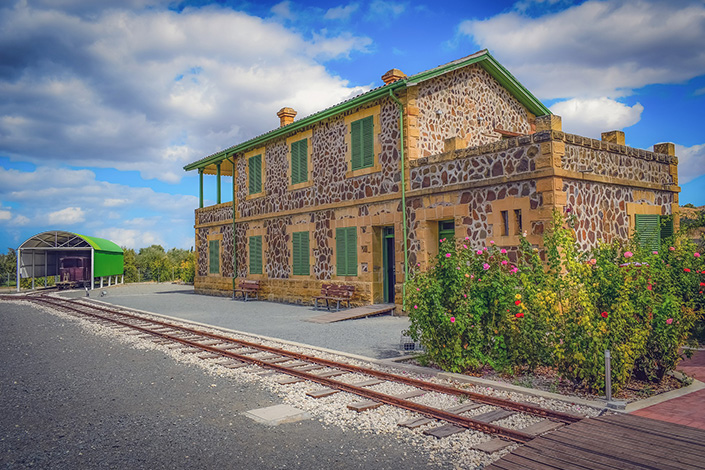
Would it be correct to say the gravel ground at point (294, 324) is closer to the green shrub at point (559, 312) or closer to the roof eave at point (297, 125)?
the green shrub at point (559, 312)

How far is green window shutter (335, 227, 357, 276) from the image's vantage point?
15.2 metres

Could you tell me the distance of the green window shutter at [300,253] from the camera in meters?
17.2

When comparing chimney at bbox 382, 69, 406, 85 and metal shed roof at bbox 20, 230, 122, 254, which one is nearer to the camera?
chimney at bbox 382, 69, 406, 85

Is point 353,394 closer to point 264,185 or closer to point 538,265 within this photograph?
point 538,265

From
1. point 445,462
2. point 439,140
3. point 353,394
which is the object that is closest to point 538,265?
point 353,394

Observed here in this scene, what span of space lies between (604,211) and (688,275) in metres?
3.74

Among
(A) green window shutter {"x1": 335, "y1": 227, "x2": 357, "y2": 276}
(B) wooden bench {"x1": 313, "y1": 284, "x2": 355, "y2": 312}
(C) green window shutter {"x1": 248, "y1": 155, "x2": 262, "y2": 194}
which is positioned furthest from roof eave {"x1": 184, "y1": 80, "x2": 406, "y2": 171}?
(B) wooden bench {"x1": 313, "y1": 284, "x2": 355, "y2": 312}

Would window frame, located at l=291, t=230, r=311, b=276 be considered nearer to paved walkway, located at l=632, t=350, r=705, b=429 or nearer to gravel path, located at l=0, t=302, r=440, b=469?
gravel path, located at l=0, t=302, r=440, b=469

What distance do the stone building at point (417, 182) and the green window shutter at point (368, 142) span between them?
42 millimetres

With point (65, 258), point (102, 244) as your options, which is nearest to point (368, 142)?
point (102, 244)

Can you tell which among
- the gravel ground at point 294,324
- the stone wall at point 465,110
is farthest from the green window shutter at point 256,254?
the stone wall at point 465,110

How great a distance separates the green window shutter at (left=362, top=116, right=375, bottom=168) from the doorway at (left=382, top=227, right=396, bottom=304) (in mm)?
2005

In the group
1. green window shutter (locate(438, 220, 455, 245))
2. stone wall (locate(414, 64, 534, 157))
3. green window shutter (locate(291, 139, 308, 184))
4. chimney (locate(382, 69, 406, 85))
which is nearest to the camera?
green window shutter (locate(438, 220, 455, 245))

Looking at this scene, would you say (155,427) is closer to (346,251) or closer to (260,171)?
(346,251)
